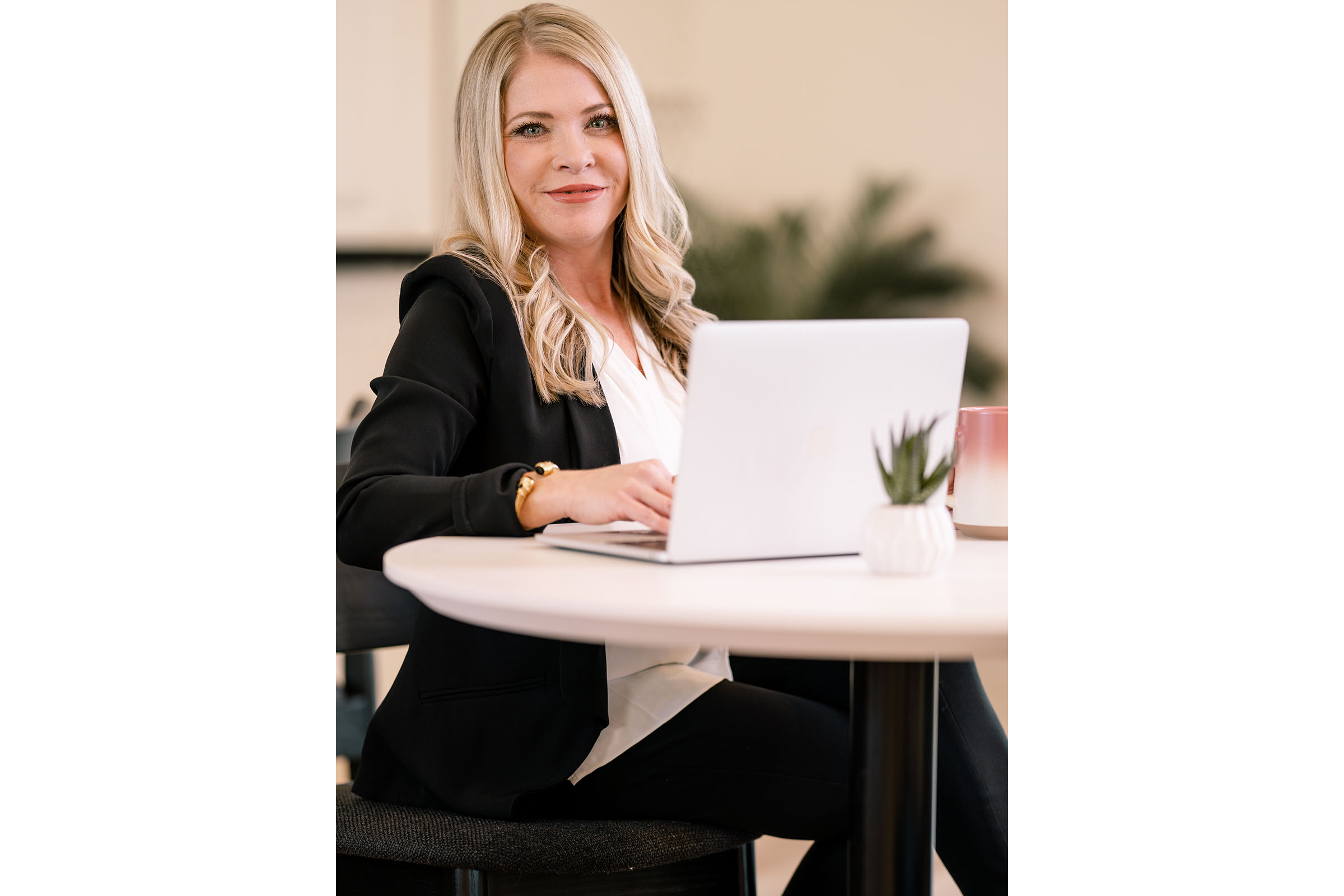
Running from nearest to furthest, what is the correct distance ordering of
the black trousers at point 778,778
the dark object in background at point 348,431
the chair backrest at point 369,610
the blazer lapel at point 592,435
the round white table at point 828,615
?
the round white table at point 828,615 < the black trousers at point 778,778 < the blazer lapel at point 592,435 < the chair backrest at point 369,610 < the dark object in background at point 348,431

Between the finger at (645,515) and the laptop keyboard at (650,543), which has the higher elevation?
the finger at (645,515)

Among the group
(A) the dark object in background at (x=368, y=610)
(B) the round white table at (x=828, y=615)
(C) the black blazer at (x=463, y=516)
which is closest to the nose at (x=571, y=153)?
(C) the black blazer at (x=463, y=516)

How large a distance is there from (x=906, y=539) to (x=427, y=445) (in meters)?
0.57

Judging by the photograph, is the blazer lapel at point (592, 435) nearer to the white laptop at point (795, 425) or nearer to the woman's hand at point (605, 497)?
the woman's hand at point (605, 497)

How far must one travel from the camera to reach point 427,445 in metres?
1.27

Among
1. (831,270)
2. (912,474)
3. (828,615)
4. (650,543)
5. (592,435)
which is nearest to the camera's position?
(828,615)

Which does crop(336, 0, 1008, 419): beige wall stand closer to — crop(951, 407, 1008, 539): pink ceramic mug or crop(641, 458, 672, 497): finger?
crop(951, 407, 1008, 539): pink ceramic mug

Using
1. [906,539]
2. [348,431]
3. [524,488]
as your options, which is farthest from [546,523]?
[348,431]

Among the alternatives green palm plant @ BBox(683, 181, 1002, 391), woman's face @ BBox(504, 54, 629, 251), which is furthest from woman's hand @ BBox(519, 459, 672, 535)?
green palm plant @ BBox(683, 181, 1002, 391)

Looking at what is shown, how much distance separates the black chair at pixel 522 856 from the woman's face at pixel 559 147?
757mm

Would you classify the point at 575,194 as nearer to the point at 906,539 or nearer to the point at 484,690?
the point at 484,690

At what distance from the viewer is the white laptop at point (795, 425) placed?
87 centimetres

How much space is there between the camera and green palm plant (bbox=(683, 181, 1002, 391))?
3.24 meters
